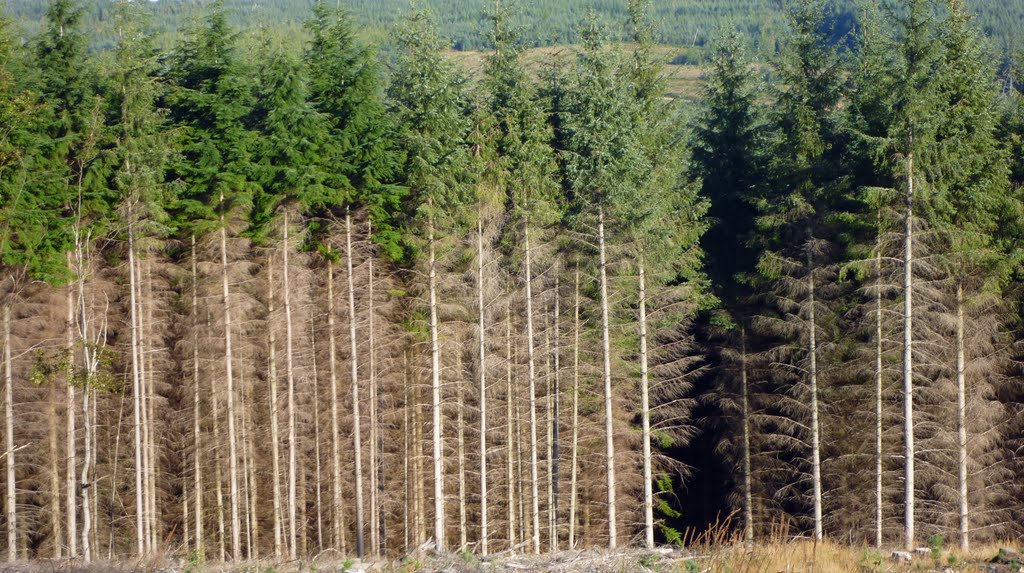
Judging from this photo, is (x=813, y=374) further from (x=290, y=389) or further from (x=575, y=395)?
(x=290, y=389)

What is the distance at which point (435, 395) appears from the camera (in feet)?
82.2

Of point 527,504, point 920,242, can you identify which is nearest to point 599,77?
point 920,242

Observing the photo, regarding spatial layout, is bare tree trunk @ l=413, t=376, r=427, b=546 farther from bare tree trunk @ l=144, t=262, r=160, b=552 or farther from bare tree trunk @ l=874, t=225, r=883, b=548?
bare tree trunk @ l=874, t=225, r=883, b=548

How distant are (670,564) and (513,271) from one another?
16.9 metres

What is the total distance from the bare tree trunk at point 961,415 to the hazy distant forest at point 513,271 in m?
0.13

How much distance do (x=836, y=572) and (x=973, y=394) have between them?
1740 cm

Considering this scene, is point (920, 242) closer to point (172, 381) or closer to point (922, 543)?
point (922, 543)

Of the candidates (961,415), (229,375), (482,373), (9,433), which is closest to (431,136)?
(482,373)

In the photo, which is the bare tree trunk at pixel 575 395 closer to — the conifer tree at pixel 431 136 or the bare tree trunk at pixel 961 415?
the conifer tree at pixel 431 136

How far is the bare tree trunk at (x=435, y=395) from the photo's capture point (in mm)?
24188

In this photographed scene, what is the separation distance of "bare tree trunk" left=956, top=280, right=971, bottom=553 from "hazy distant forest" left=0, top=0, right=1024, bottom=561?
13cm

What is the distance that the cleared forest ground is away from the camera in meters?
11.0

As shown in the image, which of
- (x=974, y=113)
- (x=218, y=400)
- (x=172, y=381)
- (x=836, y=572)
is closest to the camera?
(x=836, y=572)

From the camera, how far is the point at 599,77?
25.4 metres
